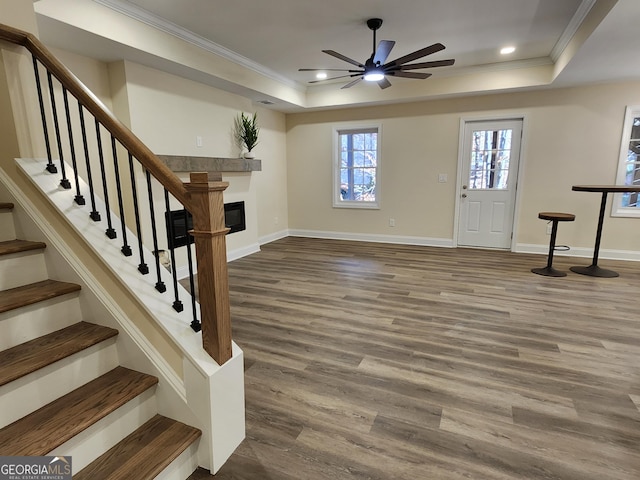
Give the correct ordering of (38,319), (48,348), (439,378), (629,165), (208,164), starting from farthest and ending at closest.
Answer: (629,165), (208,164), (439,378), (38,319), (48,348)

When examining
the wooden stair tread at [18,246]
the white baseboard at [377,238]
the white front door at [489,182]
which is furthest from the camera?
the white baseboard at [377,238]

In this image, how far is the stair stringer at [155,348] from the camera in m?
1.44

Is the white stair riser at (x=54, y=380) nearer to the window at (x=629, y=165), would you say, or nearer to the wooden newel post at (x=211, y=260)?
the wooden newel post at (x=211, y=260)

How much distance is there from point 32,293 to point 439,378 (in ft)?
7.34

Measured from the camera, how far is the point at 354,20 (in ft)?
11.4

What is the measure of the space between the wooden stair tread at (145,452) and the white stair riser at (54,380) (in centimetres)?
31

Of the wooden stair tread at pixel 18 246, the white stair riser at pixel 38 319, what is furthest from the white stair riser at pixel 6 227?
the white stair riser at pixel 38 319

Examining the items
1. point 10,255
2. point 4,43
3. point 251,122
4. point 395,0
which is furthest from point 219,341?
point 251,122

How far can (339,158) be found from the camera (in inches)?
258

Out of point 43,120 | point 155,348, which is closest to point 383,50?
point 43,120

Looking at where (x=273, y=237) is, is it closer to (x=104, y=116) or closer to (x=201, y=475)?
(x=104, y=116)

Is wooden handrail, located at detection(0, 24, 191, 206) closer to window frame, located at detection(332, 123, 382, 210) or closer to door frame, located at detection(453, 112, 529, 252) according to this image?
window frame, located at detection(332, 123, 382, 210)

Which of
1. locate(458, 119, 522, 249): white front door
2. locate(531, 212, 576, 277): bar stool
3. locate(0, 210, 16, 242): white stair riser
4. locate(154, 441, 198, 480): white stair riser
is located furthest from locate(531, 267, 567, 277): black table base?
locate(0, 210, 16, 242): white stair riser

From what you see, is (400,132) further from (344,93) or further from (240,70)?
(240,70)
